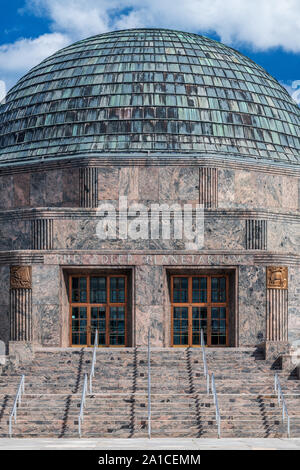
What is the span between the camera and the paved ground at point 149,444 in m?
11.0

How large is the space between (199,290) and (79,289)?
269 cm

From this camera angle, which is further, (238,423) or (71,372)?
(71,372)

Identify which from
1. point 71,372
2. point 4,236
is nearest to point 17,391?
point 71,372

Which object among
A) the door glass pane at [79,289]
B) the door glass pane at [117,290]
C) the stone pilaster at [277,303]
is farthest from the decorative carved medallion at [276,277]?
the door glass pane at [79,289]

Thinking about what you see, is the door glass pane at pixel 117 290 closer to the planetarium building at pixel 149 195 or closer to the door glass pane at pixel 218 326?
the planetarium building at pixel 149 195

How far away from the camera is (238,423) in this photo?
13.4 metres

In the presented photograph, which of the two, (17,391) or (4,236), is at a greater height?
(4,236)

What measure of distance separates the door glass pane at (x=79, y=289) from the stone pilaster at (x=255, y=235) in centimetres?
395

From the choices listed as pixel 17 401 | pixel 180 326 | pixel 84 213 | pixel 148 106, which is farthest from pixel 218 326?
pixel 148 106

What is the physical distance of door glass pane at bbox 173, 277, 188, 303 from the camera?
18.5 m

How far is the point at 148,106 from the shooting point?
75.0ft

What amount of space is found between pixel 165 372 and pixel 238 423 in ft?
8.71

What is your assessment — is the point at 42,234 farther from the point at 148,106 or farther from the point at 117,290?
the point at 148,106
